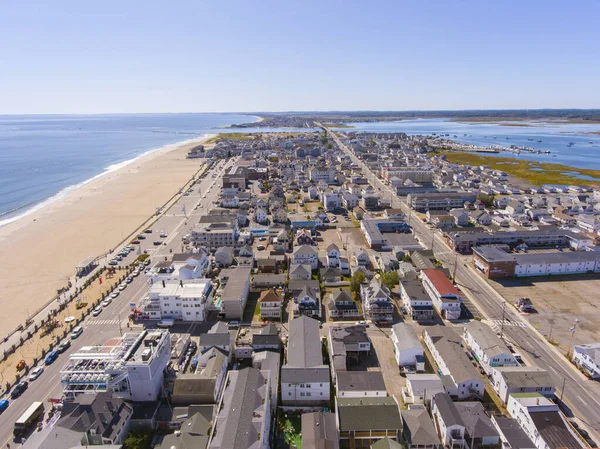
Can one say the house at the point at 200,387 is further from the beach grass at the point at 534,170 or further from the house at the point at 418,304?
the beach grass at the point at 534,170

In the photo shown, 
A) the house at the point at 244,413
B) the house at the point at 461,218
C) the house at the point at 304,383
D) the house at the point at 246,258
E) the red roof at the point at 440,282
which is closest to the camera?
the house at the point at 244,413

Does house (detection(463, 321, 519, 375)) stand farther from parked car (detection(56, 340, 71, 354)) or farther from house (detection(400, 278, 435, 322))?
parked car (detection(56, 340, 71, 354))

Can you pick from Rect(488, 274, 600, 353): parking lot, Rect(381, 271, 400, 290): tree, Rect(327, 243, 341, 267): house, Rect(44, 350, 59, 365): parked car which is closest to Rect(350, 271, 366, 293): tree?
Rect(381, 271, 400, 290): tree

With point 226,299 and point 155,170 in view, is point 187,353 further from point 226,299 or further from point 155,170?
point 155,170

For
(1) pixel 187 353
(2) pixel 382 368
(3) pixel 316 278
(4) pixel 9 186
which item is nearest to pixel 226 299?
(1) pixel 187 353

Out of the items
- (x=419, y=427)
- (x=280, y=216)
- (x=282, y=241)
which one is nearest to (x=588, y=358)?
(x=419, y=427)

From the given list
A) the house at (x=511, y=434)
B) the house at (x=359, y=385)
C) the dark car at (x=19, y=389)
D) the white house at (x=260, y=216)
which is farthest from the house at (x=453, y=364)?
the white house at (x=260, y=216)

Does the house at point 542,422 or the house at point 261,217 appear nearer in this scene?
the house at point 542,422
